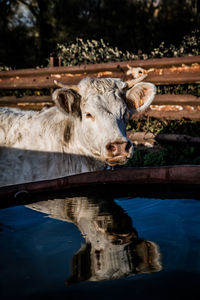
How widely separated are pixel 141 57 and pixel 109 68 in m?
1.41

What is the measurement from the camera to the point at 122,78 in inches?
240

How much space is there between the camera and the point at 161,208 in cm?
188

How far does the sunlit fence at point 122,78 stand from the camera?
18.0 ft

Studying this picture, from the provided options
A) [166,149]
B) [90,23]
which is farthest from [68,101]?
[90,23]

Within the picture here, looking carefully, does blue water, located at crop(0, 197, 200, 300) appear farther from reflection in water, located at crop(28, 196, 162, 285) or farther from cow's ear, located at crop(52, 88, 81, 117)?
cow's ear, located at crop(52, 88, 81, 117)

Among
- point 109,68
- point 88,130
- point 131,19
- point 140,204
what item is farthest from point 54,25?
point 140,204

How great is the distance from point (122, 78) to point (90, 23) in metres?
10.5

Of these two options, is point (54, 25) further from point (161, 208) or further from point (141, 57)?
point (161, 208)

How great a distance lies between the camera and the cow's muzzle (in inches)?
103

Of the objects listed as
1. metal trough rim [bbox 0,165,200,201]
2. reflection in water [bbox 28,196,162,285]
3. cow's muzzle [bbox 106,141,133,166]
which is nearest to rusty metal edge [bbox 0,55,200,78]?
cow's muzzle [bbox 106,141,133,166]

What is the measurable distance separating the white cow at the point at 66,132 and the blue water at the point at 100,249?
1.20 metres

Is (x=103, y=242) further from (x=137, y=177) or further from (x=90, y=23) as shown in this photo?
(x=90, y=23)

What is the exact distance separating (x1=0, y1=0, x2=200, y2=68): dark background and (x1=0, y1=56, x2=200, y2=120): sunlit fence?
6573mm

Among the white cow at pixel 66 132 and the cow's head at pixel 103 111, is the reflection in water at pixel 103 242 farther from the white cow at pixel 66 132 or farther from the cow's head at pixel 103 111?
the white cow at pixel 66 132
